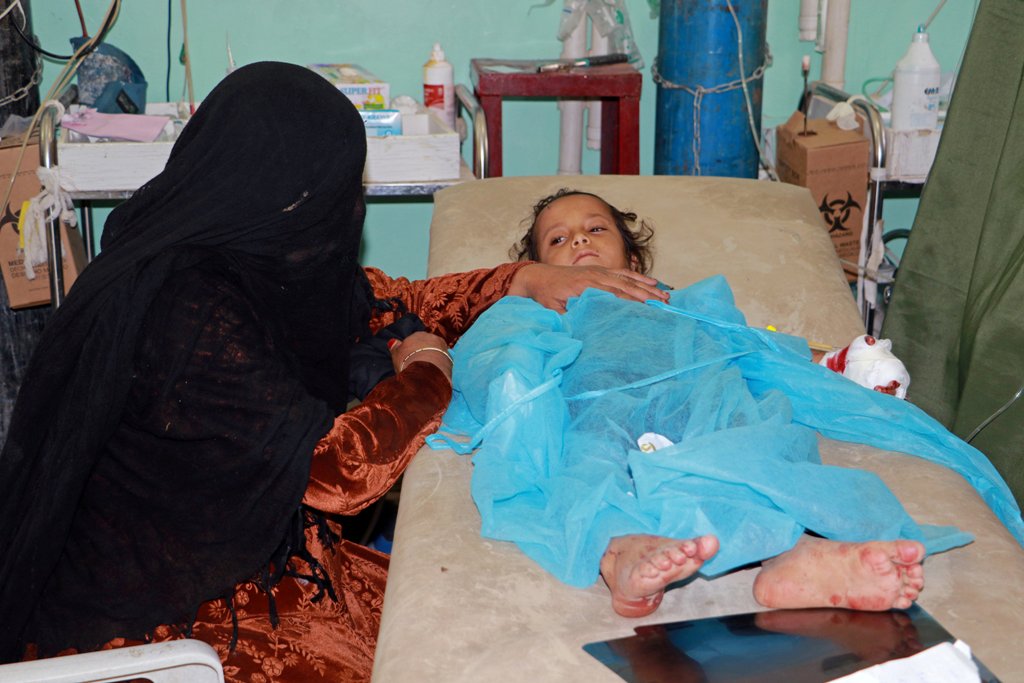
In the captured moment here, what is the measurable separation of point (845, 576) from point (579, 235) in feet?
4.09

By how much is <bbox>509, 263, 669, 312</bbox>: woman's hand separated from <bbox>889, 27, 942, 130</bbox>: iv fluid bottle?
59.2 inches

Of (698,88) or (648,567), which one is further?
(698,88)

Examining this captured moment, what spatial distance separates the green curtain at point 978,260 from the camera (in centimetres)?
235

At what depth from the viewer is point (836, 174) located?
134 inches

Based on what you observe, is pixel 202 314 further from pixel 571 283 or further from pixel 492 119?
pixel 492 119

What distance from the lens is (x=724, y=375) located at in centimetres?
195

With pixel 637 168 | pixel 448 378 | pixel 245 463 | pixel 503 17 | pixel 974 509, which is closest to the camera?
pixel 245 463

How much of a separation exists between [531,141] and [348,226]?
2.24m

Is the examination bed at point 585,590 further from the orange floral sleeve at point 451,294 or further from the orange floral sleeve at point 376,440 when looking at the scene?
the orange floral sleeve at point 451,294

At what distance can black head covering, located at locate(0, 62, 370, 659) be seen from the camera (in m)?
1.62

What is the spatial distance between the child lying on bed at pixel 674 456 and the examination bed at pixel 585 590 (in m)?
0.04

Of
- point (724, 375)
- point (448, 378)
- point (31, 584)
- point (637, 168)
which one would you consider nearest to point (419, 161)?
point (637, 168)

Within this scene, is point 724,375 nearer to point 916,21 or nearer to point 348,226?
point 348,226

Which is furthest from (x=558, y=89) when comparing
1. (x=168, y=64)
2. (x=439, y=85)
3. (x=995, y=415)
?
(x=995, y=415)
